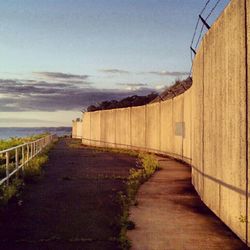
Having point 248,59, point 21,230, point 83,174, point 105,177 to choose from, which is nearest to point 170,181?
point 105,177

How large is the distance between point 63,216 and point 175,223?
2.09 m

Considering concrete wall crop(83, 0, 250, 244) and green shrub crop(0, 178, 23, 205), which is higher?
concrete wall crop(83, 0, 250, 244)

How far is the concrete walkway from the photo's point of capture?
715 cm

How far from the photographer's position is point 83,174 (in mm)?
16984

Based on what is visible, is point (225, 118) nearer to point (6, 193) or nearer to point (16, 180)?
point (6, 193)

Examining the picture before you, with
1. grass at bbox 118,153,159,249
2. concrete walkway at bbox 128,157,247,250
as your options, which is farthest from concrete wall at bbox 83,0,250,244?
grass at bbox 118,153,159,249

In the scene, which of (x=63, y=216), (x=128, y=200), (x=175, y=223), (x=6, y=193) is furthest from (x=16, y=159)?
(x=175, y=223)

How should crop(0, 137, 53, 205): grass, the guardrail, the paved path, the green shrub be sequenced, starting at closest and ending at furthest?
the paved path < the green shrub < crop(0, 137, 53, 205): grass < the guardrail

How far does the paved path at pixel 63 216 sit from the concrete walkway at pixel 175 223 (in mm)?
521

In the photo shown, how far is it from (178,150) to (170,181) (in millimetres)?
8856

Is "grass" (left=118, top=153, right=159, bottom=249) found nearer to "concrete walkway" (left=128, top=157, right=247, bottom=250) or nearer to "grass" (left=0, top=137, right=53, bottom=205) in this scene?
"concrete walkway" (left=128, top=157, right=247, bottom=250)

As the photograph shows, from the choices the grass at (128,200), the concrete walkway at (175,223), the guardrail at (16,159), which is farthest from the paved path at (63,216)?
the guardrail at (16,159)

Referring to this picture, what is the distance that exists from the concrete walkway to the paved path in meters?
0.52

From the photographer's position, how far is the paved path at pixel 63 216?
7.27 metres
